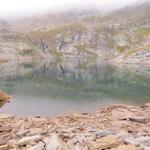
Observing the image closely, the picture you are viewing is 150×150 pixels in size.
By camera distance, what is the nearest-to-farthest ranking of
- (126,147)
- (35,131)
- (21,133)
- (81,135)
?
(126,147) < (81,135) < (21,133) < (35,131)

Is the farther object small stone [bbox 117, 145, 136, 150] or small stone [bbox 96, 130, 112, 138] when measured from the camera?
small stone [bbox 96, 130, 112, 138]

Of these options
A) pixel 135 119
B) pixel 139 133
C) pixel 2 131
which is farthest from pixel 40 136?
pixel 135 119

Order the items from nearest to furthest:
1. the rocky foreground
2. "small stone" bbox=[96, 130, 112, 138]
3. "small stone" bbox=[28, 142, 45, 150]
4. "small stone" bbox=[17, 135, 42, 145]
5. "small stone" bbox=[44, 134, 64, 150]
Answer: "small stone" bbox=[28, 142, 45, 150], "small stone" bbox=[44, 134, 64, 150], the rocky foreground, "small stone" bbox=[17, 135, 42, 145], "small stone" bbox=[96, 130, 112, 138]

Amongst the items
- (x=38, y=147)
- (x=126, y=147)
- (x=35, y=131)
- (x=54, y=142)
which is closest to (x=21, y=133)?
(x=35, y=131)

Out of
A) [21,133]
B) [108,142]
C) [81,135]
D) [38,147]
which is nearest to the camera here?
[38,147]

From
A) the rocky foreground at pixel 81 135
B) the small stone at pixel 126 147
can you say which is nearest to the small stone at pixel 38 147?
the rocky foreground at pixel 81 135

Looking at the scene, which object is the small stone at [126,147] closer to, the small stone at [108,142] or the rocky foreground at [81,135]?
the rocky foreground at [81,135]

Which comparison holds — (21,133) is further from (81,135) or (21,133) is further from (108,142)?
(108,142)

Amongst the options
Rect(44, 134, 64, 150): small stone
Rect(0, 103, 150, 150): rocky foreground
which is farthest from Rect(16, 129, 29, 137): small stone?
Rect(44, 134, 64, 150): small stone

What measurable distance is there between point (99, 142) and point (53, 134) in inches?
130

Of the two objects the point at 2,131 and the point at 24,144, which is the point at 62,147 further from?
the point at 2,131

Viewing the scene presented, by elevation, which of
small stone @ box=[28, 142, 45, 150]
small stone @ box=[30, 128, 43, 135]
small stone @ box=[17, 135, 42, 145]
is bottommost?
small stone @ box=[28, 142, 45, 150]

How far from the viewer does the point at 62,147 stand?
73.0ft

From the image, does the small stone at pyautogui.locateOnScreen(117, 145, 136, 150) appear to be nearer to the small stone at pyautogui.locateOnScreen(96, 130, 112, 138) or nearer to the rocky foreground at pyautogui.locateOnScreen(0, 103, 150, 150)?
the rocky foreground at pyautogui.locateOnScreen(0, 103, 150, 150)
